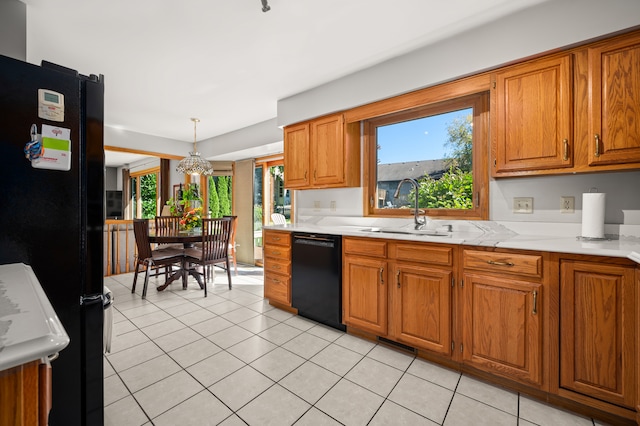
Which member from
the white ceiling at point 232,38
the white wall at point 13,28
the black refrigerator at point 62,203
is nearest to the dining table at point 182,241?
the white ceiling at point 232,38

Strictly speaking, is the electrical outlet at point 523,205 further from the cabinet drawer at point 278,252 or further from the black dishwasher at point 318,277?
the cabinet drawer at point 278,252

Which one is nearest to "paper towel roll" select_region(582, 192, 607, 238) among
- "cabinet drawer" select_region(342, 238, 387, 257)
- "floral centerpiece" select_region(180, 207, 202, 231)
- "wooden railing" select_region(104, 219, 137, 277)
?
"cabinet drawer" select_region(342, 238, 387, 257)

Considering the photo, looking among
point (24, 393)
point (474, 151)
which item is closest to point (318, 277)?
point (474, 151)

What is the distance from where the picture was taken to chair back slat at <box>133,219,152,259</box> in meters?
3.43

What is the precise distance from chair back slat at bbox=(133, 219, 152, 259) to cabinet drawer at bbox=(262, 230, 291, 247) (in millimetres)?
1463

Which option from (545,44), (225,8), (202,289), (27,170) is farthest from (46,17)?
(545,44)

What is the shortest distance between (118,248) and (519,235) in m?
5.45

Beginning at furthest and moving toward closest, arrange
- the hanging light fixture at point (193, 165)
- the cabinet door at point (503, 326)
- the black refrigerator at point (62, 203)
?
the hanging light fixture at point (193, 165), the cabinet door at point (503, 326), the black refrigerator at point (62, 203)

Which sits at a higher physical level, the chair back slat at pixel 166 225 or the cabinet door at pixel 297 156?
the cabinet door at pixel 297 156

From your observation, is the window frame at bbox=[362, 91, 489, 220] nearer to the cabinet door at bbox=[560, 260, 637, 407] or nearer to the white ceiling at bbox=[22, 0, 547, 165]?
the white ceiling at bbox=[22, 0, 547, 165]

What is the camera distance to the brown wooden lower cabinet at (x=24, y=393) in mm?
465

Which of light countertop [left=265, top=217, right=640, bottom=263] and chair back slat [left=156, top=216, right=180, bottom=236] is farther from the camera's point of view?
chair back slat [left=156, top=216, right=180, bottom=236]

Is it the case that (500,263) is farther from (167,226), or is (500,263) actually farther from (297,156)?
(167,226)

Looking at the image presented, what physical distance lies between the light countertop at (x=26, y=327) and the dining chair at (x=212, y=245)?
2943 millimetres
